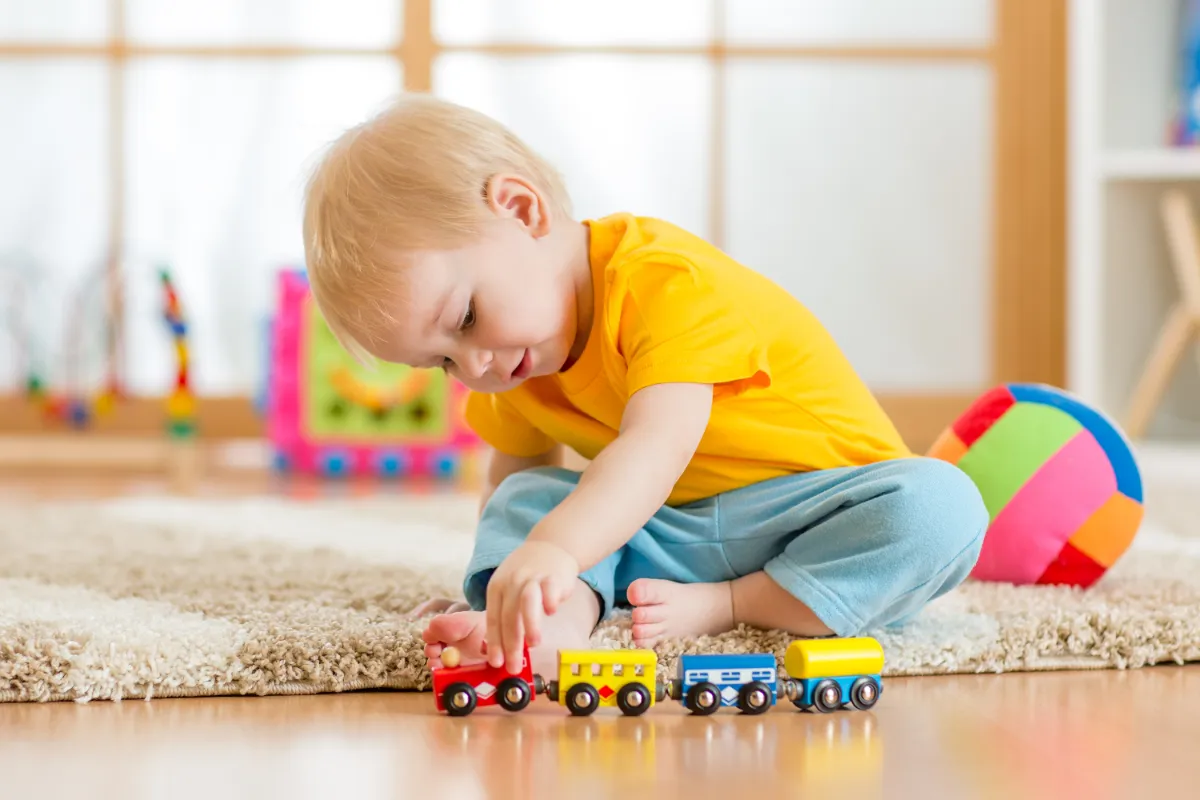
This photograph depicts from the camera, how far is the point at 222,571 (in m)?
1.14

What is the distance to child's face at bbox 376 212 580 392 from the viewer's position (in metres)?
0.83

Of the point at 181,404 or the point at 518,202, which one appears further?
the point at 181,404

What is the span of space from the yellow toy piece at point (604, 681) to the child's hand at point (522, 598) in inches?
1.5

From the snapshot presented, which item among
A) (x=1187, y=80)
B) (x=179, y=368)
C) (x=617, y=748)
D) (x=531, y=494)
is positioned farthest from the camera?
(x=1187, y=80)

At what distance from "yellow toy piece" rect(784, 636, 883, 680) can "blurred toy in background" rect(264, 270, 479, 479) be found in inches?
63.2

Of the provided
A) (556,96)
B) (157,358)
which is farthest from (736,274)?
(157,358)

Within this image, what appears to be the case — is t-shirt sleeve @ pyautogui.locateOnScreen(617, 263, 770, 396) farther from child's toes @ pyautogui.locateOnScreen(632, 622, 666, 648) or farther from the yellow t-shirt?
child's toes @ pyautogui.locateOnScreen(632, 622, 666, 648)

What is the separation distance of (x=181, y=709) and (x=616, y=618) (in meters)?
0.31

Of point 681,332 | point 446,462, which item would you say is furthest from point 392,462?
point 681,332

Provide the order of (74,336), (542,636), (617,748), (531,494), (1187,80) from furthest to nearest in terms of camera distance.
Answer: (74,336), (1187,80), (531,494), (542,636), (617,748)

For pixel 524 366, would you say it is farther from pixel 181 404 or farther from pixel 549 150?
pixel 549 150

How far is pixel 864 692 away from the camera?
754 mm

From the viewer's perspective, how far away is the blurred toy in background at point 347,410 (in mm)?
2346

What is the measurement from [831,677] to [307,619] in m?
0.35
